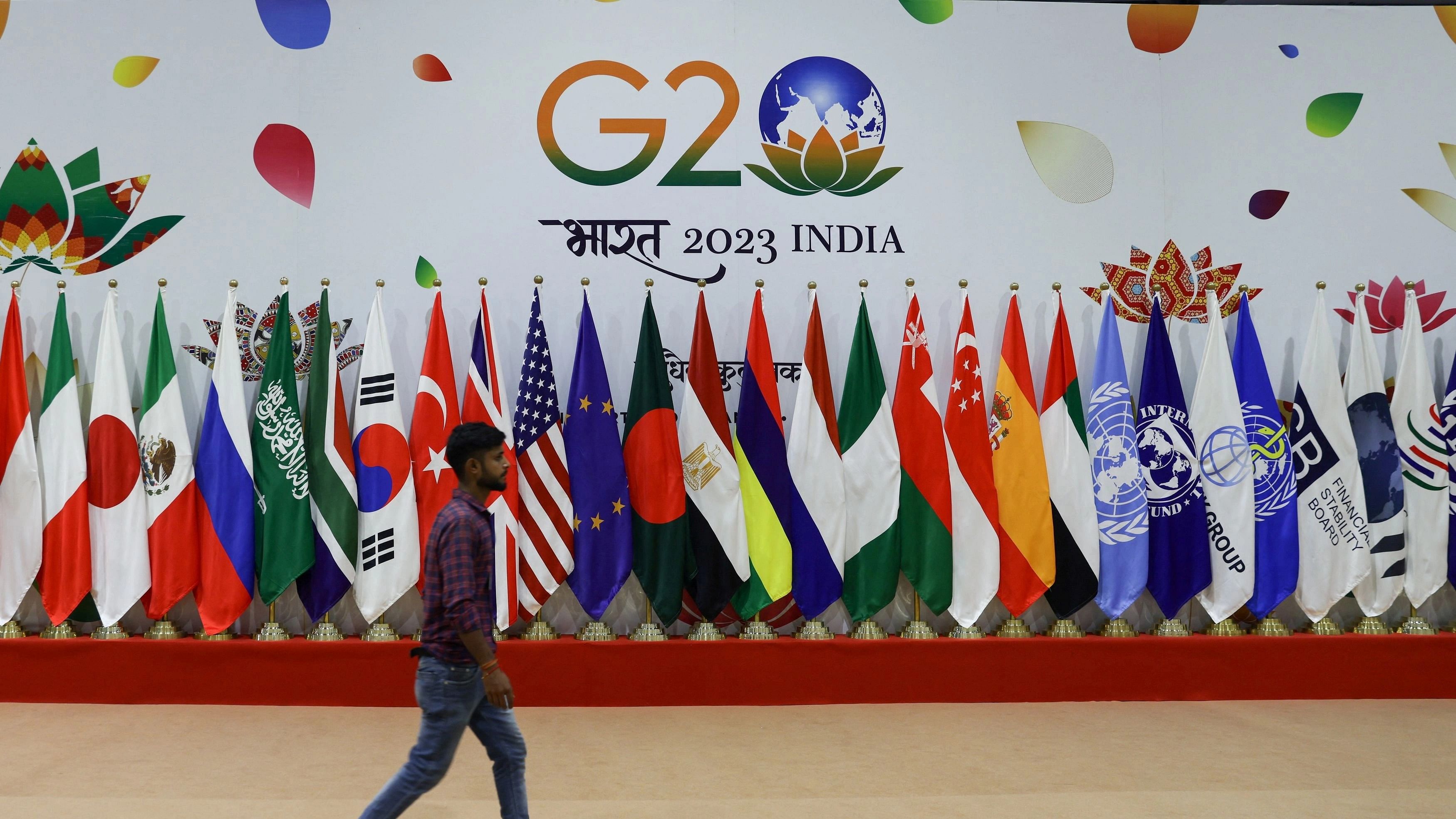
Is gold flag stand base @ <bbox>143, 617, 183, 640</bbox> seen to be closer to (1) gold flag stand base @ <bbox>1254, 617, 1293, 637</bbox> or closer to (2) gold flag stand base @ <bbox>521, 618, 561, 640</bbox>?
(2) gold flag stand base @ <bbox>521, 618, 561, 640</bbox>

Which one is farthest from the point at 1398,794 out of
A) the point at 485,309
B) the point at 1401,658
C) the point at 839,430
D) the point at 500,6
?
the point at 500,6

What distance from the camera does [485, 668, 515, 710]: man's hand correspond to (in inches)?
89.7

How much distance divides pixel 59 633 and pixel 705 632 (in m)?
3.06

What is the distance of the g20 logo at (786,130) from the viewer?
494 centimetres

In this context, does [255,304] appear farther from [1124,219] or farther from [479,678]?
[1124,219]

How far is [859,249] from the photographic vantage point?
4.97 meters

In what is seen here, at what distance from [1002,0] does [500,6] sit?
263 cm

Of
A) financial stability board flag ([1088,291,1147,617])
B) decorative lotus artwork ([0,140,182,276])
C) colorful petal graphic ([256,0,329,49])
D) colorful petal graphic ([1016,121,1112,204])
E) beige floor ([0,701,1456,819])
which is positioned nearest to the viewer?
beige floor ([0,701,1456,819])

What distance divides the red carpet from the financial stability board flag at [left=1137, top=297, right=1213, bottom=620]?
278mm

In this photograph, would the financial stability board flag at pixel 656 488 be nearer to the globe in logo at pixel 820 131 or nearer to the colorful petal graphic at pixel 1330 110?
the globe in logo at pixel 820 131

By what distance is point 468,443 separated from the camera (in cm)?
240

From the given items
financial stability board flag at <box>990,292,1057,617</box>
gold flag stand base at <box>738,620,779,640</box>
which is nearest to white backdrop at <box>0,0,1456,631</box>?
financial stability board flag at <box>990,292,1057,617</box>

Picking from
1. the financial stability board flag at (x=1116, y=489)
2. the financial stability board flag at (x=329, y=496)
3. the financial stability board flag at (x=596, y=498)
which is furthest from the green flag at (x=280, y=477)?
the financial stability board flag at (x=1116, y=489)

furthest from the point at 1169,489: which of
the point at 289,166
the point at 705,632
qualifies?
the point at 289,166
